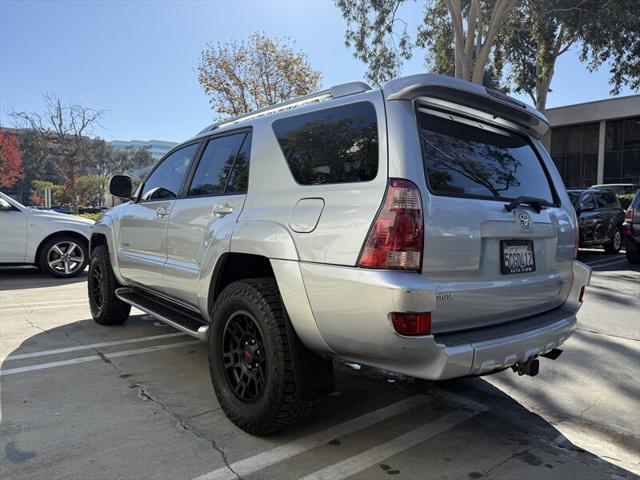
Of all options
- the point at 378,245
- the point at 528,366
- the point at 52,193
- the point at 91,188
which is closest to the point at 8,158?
the point at 52,193

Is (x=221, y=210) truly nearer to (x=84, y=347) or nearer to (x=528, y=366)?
(x=528, y=366)

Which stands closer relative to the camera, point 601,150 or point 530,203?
point 530,203

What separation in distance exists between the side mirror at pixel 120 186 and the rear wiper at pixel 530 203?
3.84 metres

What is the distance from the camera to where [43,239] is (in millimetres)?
8625

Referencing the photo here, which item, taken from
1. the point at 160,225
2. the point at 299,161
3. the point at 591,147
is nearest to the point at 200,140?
the point at 160,225

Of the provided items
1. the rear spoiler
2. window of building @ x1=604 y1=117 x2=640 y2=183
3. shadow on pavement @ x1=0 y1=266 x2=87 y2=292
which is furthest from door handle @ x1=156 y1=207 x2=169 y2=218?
window of building @ x1=604 y1=117 x2=640 y2=183

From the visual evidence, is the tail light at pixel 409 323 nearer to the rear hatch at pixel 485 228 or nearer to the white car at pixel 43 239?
the rear hatch at pixel 485 228

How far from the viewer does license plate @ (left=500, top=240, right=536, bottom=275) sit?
2.72 meters

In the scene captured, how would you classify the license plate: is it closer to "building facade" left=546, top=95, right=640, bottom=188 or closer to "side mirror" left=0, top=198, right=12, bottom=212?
"side mirror" left=0, top=198, right=12, bottom=212

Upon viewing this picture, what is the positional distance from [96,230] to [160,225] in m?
1.77

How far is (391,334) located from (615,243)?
13.4m

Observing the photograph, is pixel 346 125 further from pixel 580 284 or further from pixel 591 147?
pixel 591 147

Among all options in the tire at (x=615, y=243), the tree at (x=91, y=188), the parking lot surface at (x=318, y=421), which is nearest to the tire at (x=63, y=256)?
the parking lot surface at (x=318, y=421)

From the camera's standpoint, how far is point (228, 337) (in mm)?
3111
